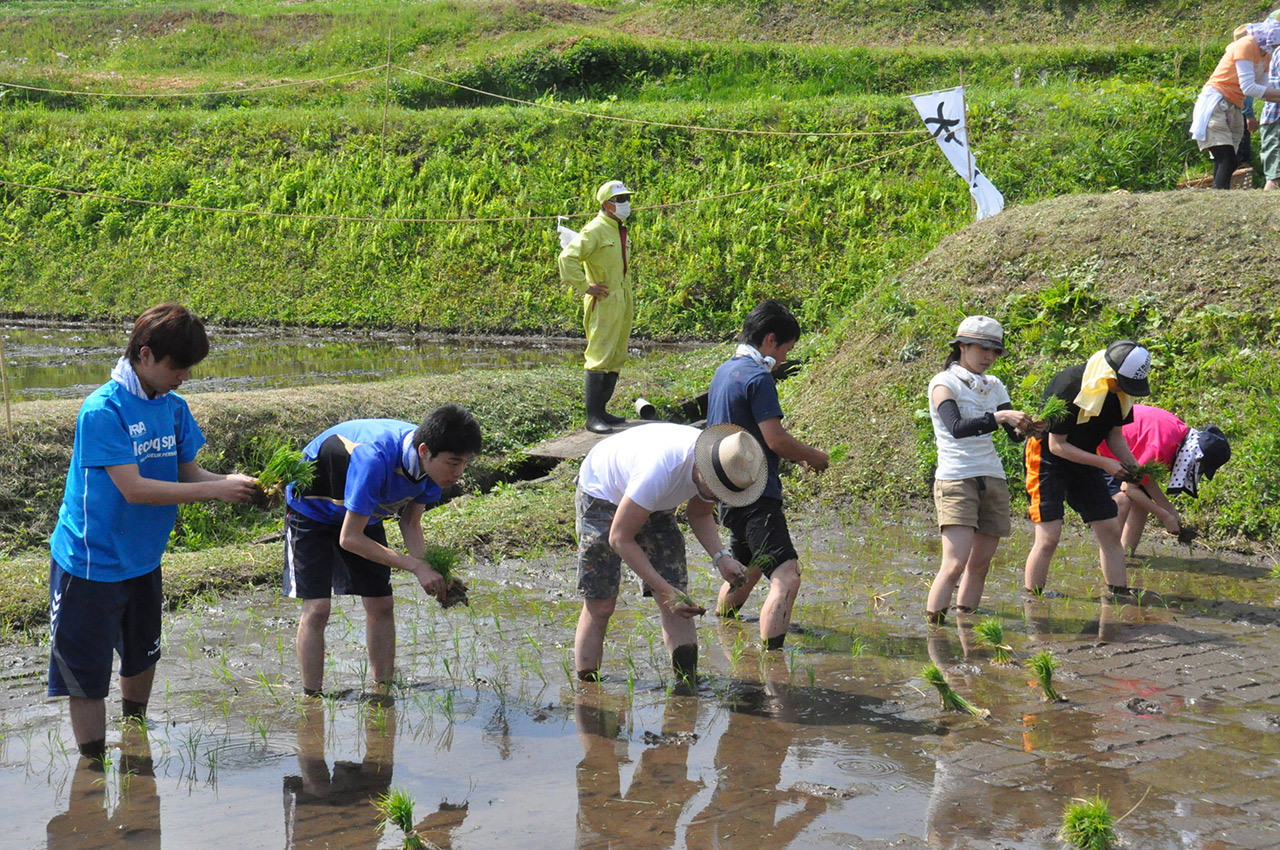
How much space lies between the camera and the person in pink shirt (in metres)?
7.27

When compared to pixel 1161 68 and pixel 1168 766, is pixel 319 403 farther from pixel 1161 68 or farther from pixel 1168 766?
pixel 1161 68

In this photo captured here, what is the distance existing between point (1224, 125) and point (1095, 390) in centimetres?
649

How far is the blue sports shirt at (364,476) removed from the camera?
4.95 meters

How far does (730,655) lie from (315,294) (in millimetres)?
16355

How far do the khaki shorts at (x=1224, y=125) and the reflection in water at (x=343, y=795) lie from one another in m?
10.1

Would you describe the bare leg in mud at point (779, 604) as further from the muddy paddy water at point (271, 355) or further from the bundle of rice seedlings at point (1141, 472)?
the muddy paddy water at point (271, 355)

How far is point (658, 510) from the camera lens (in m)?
5.08

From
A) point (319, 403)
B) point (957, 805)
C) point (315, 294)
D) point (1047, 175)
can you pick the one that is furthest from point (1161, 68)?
point (957, 805)

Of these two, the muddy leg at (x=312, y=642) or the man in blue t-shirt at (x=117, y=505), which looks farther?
the muddy leg at (x=312, y=642)

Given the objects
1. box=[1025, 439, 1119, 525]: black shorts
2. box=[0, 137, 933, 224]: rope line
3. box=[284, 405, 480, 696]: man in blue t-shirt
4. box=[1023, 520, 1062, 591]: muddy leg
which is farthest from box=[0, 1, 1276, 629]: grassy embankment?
box=[284, 405, 480, 696]: man in blue t-shirt

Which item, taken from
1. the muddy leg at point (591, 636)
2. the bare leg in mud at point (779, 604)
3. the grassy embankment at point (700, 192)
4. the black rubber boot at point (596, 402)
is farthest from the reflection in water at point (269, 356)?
the bare leg in mud at point (779, 604)

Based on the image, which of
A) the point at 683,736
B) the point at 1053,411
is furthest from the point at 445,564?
the point at 1053,411

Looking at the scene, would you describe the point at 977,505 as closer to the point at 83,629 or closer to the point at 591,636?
the point at 591,636

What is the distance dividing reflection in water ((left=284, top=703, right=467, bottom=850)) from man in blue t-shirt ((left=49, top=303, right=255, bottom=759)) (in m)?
0.83
